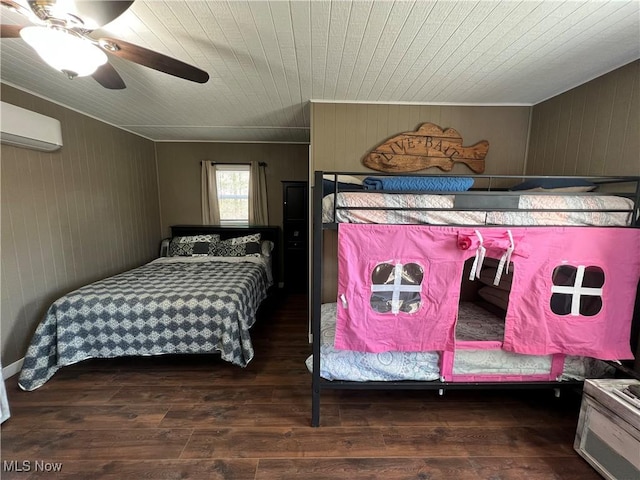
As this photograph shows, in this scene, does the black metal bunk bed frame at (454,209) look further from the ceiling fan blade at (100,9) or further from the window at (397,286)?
the ceiling fan blade at (100,9)

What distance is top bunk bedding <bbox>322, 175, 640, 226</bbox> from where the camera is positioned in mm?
1549

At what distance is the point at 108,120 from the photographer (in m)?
3.14

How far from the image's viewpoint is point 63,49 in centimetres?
112

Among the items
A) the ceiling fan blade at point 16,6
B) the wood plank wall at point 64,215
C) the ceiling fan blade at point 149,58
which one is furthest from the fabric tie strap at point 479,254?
the wood plank wall at point 64,215

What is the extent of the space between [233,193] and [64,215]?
210 centimetres

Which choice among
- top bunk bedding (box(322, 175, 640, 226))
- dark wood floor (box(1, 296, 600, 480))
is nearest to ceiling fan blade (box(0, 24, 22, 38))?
top bunk bedding (box(322, 175, 640, 226))

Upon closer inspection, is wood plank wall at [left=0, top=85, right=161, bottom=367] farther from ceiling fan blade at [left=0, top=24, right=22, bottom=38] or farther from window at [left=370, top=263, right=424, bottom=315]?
window at [left=370, top=263, right=424, bottom=315]

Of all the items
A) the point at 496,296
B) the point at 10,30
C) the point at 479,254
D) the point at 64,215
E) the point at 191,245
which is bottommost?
the point at 496,296

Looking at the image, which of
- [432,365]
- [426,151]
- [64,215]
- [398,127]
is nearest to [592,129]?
[426,151]

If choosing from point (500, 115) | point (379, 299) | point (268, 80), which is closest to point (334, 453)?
point (379, 299)

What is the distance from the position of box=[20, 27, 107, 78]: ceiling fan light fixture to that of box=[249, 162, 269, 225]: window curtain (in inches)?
118

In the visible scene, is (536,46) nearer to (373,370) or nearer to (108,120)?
(373,370)

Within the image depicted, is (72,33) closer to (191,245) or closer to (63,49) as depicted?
(63,49)

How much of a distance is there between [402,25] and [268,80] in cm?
103
